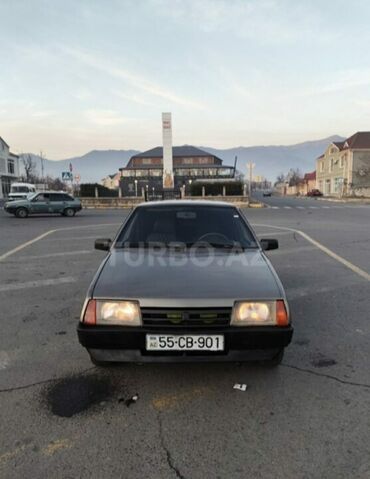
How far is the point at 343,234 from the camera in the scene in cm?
1321

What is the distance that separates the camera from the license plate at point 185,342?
2803 millimetres

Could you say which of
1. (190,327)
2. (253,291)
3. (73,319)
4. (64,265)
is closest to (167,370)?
(190,327)

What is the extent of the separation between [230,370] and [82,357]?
1403mm

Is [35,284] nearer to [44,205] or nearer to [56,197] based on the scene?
[44,205]

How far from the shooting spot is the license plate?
2.80 metres

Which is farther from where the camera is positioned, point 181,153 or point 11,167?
point 181,153

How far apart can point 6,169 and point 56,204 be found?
57.8 meters

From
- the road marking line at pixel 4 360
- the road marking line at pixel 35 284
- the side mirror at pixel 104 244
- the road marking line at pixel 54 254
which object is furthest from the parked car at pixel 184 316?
the road marking line at pixel 54 254

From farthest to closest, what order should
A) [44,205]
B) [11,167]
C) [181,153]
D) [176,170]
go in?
1. [181,153]
2. [176,170]
3. [11,167]
4. [44,205]

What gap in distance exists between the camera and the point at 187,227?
4504mm

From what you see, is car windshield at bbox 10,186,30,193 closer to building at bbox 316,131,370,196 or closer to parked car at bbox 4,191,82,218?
parked car at bbox 4,191,82,218

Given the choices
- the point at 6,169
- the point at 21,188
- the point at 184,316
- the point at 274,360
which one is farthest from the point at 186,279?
the point at 6,169

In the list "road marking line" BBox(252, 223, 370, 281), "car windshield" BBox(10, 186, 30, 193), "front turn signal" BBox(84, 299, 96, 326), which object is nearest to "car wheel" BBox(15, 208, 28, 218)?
"road marking line" BBox(252, 223, 370, 281)

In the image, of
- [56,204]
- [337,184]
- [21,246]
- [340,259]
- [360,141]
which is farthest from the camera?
[337,184]
